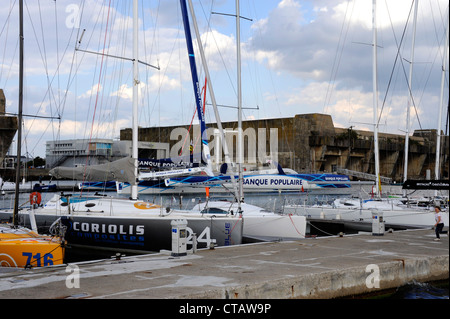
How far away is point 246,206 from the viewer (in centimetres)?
1930

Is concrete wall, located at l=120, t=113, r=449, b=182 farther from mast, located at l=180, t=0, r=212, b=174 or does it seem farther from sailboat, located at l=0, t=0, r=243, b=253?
sailboat, located at l=0, t=0, r=243, b=253

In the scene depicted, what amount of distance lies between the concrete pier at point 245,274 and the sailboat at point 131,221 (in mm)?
2078

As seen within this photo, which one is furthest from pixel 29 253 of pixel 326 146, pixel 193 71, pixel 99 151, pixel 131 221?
pixel 99 151

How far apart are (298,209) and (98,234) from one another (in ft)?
42.8

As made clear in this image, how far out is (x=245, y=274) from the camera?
356 inches

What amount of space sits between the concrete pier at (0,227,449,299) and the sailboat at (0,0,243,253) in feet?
6.82

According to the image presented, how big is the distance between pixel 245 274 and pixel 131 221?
6.95m

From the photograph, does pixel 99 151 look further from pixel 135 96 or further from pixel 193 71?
pixel 135 96

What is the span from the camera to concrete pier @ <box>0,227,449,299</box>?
7.73 metres

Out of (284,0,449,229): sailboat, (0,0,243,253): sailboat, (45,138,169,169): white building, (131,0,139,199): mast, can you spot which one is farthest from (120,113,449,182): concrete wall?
(0,0,243,253): sailboat

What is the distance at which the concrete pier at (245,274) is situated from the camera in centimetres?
773

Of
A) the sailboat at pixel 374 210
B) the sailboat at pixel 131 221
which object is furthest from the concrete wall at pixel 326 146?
the sailboat at pixel 131 221
